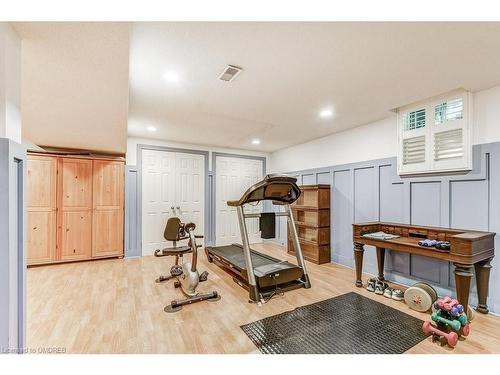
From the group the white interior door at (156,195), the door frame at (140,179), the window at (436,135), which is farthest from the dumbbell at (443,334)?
the white interior door at (156,195)

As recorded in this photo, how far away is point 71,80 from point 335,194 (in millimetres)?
4156

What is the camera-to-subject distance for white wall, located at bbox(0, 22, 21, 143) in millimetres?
1207

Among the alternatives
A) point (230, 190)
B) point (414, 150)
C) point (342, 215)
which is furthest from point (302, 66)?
point (230, 190)

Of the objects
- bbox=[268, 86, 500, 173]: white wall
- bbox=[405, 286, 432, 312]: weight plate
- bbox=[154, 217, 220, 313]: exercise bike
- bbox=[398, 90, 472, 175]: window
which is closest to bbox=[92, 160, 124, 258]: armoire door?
bbox=[154, 217, 220, 313]: exercise bike

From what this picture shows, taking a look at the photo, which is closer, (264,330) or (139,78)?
(264,330)

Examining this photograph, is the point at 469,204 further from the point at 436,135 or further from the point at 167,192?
the point at 167,192

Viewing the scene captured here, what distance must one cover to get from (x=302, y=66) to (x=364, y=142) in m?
2.40

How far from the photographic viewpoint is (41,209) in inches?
165

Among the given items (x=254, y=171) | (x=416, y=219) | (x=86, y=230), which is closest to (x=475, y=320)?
(x=416, y=219)

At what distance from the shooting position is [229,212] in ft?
19.9

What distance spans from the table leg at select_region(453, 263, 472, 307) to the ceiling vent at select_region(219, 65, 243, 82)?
284 centimetres

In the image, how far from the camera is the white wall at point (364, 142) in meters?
A: 2.67
